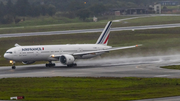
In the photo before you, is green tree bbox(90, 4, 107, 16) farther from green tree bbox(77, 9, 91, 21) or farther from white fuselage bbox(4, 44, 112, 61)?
white fuselage bbox(4, 44, 112, 61)

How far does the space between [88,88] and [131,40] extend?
196 feet

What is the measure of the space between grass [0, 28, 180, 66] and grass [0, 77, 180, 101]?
36.3 m

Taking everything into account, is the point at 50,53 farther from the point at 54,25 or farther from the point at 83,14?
the point at 83,14

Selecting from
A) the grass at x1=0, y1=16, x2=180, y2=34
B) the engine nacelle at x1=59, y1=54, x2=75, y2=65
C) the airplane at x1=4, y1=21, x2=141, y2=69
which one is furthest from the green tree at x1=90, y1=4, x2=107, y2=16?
the engine nacelle at x1=59, y1=54, x2=75, y2=65

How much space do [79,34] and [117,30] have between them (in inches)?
501

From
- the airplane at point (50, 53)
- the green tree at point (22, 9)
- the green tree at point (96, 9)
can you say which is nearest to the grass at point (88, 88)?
the airplane at point (50, 53)

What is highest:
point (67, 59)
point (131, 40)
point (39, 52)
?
point (39, 52)

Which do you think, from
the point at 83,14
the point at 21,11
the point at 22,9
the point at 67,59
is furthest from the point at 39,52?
the point at 22,9

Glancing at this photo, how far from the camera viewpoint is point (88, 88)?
3491cm

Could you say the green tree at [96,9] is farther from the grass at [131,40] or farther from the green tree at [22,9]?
the grass at [131,40]

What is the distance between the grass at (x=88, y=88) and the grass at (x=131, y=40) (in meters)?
36.3

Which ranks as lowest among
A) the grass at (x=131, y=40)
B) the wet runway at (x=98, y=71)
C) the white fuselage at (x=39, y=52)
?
the grass at (x=131, y=40)

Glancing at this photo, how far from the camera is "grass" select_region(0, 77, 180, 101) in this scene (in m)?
30.1

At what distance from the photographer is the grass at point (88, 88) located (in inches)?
1185
